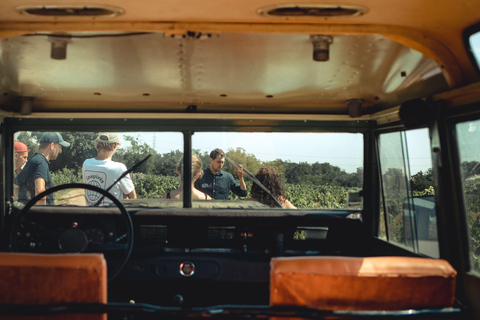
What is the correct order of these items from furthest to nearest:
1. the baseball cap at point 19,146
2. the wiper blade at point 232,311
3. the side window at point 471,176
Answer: the baseball cap at point 19,146, the side window at point 471,176, the wiper blade at point 232,311

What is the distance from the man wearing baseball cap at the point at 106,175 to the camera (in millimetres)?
3688

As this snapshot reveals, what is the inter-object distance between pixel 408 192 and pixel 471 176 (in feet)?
2.52

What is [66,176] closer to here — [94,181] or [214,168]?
[94,181]

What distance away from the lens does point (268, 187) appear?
376 centimetres

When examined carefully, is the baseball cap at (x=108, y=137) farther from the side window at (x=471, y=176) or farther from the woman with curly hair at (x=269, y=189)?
the side window at (x=471, y=176)

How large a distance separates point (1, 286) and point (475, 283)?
2313 millimetres

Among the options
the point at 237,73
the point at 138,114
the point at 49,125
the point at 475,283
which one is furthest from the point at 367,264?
the point at 49,125

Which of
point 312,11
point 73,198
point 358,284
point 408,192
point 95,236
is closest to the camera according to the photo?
point 358,284

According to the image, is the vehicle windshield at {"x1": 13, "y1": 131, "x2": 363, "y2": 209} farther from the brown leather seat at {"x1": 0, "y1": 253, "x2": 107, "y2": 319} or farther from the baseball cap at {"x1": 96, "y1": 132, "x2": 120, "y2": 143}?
the brown leather seat at {"x1": 0, "y1": 253, "x2": 107, "y2": 319}

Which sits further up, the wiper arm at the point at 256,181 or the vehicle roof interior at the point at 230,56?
the vehicle roof interior at the point at 230,56

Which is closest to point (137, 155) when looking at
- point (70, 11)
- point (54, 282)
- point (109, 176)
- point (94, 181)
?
point (109, 176)

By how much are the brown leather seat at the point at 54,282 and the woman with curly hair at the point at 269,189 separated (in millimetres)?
1942

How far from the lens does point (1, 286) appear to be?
192 cm

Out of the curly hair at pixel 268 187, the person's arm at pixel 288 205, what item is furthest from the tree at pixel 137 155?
the person's arm at pixel 288 205
